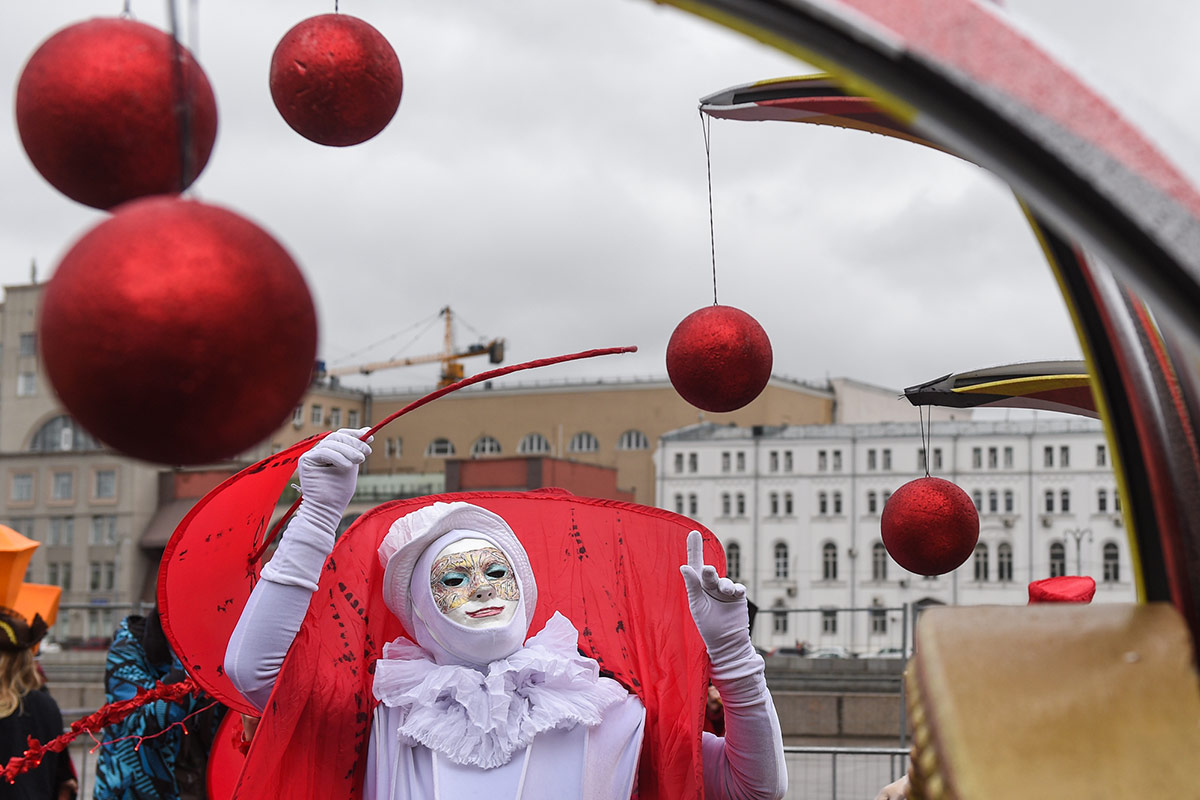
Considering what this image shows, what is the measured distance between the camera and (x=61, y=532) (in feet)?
159

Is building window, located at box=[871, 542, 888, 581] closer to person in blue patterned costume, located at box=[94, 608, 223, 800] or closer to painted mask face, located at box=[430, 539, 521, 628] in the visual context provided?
person in blue patterned costume, located at box=[94, 608, 223, 800]

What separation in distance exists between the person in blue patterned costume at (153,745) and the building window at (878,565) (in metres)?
44.1

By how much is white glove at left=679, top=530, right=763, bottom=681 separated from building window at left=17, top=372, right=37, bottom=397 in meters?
54.7

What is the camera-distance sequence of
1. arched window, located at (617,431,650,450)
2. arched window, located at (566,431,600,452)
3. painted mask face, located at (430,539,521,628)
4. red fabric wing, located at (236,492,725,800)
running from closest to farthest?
1. red fabric wing, located at (236,492,725,800)
2. painted mask face, located at (430,539,521,628)
3. arched window, located at (617,431,650,450)
4. arched window, located at (566,431,600,452)

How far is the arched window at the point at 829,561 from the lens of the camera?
158ft

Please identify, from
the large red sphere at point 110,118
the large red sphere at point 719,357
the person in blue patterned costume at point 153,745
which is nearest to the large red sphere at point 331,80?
the large red sphere at point 110,118

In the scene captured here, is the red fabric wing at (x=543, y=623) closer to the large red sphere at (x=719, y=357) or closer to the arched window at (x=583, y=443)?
the large red sphere at (x=719, y=357)

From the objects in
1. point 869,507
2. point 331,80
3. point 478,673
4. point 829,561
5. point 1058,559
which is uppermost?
point 331,80

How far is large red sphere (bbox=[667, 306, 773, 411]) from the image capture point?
2799 mm

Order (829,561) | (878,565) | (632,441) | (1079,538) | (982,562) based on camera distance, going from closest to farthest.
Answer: (1079,538) → (982,562) → (878,565) → (829,561) → (632,441)

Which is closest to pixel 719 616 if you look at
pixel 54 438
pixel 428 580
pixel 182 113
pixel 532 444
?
pixel 428 580

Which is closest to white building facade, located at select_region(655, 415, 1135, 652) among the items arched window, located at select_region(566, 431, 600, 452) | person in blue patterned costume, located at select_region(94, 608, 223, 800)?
arched window, located at select_region(566, 431, 600, 452)

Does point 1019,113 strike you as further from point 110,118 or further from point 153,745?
point 153,745

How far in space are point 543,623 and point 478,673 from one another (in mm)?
474
